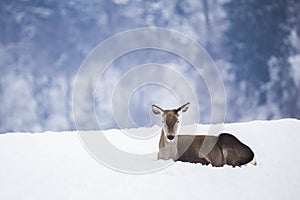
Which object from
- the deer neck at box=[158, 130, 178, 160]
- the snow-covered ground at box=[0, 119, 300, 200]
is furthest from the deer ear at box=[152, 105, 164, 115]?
the snow-covered ground at box=[0, 119, 300, 200]

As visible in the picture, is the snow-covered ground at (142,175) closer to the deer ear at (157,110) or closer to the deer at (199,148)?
the deer at (199,148)

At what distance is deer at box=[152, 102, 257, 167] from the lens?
2491 mm

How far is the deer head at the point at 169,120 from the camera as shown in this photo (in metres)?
2.45

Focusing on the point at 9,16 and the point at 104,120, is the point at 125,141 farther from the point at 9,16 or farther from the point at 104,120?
the point at 9,16

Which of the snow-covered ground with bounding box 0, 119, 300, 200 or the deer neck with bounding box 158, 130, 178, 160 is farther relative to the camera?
the deer neck with bounding box 158, 130, 178, 160

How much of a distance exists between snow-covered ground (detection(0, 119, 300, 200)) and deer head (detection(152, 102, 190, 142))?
0.21m

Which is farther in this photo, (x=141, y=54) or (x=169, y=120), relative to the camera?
(x=141, y=54)

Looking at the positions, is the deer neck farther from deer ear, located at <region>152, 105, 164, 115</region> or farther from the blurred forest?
the blurred forest

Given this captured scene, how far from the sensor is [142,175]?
2238mm

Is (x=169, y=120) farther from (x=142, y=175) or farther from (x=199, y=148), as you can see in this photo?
(x=142, y=175)

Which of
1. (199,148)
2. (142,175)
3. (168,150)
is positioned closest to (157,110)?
(168,150)

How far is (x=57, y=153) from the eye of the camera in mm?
2738

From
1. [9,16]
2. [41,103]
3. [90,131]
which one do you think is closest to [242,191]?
[90,131]

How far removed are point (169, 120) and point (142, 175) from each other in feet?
1.52
